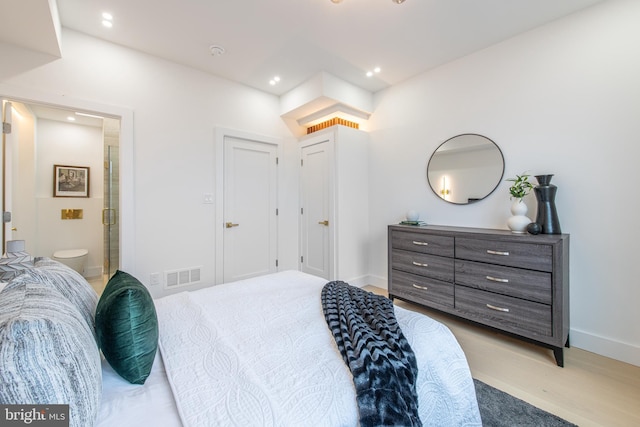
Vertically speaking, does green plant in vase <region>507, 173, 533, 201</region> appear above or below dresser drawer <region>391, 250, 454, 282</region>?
above

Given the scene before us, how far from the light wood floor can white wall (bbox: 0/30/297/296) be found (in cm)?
287

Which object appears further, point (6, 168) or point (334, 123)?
point (334, 123)

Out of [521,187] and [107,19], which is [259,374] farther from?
[107,19]

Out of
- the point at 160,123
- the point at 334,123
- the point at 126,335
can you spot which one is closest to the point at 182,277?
the point at 160,123

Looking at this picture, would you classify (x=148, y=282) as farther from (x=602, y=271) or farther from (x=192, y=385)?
(x=602, y=271)

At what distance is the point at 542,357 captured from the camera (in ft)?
6.71

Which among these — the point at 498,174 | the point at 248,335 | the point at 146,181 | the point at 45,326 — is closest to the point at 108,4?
the point at 146,181

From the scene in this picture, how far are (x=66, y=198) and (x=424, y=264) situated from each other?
17.1ft

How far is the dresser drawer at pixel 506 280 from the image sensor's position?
6.48 ft

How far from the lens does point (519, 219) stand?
2275 millimetres

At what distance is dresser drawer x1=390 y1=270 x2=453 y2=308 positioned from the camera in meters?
2.52

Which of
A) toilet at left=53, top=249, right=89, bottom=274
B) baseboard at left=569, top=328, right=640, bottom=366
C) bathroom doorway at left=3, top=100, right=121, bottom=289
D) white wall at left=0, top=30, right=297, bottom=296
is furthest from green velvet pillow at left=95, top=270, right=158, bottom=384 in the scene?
toilet at left=53, top=249, right=89, bottom=274

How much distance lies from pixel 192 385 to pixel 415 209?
2942 millimetres

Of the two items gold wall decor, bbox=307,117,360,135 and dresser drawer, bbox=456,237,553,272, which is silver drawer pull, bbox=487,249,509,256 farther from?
gold wall decor, bbox=307,117,360,135
